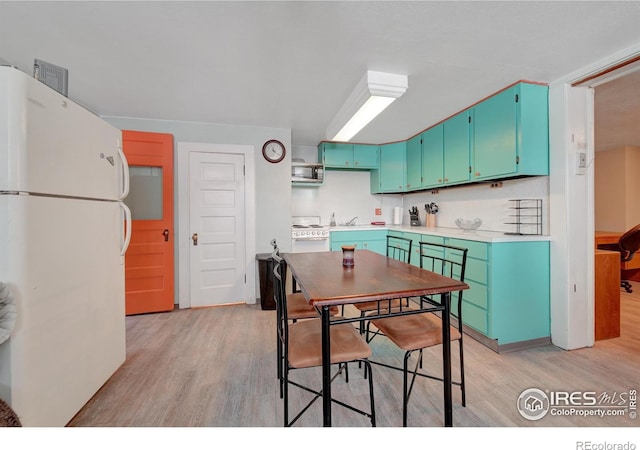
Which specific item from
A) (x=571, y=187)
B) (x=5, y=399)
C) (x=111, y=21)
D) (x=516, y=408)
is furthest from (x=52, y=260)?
(x=571, y=187)

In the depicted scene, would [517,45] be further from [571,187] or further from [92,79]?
[92,79]

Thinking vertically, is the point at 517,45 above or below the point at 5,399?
above

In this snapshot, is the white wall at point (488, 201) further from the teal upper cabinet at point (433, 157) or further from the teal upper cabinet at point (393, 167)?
the teal upper cabinet at point (393, 167)

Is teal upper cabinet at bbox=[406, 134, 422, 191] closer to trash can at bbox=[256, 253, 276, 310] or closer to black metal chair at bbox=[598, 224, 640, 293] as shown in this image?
trash can at bbox=[256, 253, 276, 310]

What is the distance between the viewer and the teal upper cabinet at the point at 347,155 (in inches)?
167

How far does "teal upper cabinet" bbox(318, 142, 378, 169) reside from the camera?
423cm

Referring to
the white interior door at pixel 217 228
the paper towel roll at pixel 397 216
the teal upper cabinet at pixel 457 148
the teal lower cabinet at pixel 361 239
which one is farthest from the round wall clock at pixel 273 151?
the paper towel roll at pixel 397 216

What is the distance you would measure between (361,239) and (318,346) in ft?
8.90

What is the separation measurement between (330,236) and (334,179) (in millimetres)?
1186

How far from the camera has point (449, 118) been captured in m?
3.23

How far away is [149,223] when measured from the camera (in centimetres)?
321

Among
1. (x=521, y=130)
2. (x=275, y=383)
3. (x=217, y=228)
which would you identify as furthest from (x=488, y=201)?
(x=217, y=228)

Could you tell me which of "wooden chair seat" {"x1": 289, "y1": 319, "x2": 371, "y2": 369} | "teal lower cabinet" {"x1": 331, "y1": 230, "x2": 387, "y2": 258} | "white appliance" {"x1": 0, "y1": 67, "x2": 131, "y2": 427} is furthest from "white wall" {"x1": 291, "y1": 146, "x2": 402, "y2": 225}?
"wooden chair seat" {"x1": 289, "y1": 319, "x2": 371, "y2": 369}

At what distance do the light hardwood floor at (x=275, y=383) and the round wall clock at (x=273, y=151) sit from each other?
2213mm
